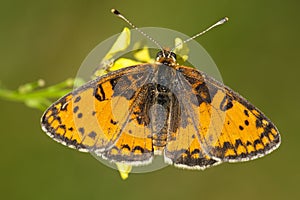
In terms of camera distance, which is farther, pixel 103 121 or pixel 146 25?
pixel 146 25

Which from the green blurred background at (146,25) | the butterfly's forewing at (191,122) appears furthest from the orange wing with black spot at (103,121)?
the green blurred background at (146,25)

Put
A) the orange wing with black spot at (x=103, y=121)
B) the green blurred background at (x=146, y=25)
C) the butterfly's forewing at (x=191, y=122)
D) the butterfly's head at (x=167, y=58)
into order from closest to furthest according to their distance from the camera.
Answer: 1. the orange wing with black spot at (x=103, y=121)
2. the butterfly's forewing at (x=191, y=122)
3. the butterfly's head at (x=167, y=58)
4. the green blurred background at (x=146, y=25)

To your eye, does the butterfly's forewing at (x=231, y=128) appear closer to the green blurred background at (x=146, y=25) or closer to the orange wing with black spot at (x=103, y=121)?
the orange wing with black spot at (x=103, y=121)

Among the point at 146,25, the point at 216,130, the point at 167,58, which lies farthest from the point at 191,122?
the point at 146,25

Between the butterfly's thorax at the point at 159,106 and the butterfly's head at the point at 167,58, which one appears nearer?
the butterfly's thorax at the point at 159,106

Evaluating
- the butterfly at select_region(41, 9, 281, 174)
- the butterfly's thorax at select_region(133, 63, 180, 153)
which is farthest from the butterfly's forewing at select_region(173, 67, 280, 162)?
the butterfly's thorax at select_region(133, 63, 180, 153)

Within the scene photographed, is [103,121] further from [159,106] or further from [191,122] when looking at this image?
[191,122]

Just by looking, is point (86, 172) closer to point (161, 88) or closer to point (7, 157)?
point (7, 157)

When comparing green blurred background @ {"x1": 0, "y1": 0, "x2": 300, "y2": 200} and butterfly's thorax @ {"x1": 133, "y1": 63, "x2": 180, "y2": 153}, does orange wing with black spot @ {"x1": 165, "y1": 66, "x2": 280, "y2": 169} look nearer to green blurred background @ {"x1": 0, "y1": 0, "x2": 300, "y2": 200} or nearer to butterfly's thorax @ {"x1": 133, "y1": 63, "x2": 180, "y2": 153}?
butterfly's thorax @ {"x1": 133, "y1": 63, "x2": 180, "y2": 153}
